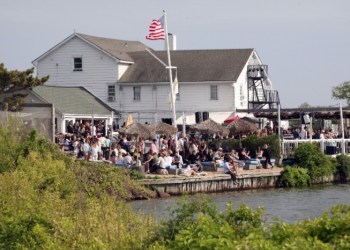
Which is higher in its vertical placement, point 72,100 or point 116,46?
point 116,46

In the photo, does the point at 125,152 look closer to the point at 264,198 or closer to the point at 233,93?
the point at 264,198

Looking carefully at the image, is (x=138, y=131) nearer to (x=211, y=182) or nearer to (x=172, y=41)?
(x=211, y=182)

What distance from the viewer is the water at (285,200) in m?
39.1

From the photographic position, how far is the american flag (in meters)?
62.2

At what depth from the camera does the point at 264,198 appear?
4625cm

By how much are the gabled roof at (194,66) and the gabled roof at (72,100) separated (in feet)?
9.49

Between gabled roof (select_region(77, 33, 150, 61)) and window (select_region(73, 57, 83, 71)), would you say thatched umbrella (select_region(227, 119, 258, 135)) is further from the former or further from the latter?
window (select_region(73, 57, 83, 71))

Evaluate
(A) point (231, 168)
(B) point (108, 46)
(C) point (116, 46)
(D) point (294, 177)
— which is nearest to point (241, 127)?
(D) point (294, 177)

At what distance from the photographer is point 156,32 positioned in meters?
62.5

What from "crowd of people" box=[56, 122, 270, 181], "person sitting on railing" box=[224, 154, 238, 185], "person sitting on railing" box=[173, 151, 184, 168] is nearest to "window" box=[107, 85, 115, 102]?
"crowd of people" box=[56, 122, 270, 181]

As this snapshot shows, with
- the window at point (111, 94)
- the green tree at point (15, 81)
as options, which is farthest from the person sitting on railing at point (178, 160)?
the window at point (111, 94)

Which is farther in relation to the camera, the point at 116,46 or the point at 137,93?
the point at 116,46

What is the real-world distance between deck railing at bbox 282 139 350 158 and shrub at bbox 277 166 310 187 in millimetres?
2789

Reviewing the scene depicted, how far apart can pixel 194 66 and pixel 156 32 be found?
454 inches
